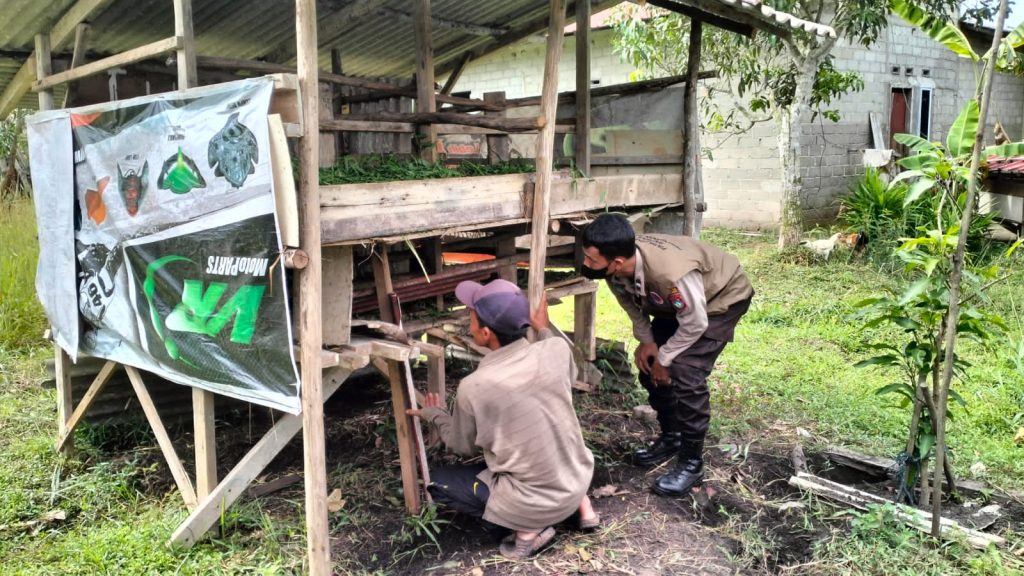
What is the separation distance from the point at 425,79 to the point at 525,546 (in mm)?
2967

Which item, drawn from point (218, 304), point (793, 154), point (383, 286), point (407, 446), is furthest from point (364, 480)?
point (793, 154)

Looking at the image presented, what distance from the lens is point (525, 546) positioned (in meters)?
3.73

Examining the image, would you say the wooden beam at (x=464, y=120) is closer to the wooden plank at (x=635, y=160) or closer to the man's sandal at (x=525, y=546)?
the wooden plank at (x=635, y=160)

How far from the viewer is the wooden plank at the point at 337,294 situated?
3.67 meters

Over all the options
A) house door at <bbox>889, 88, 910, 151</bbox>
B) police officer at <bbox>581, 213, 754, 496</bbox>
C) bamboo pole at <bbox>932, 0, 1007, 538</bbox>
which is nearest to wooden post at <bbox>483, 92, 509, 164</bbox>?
police officer at <bbox>581, 213, 754, 496</bbox>

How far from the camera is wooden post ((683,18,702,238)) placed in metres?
5.55

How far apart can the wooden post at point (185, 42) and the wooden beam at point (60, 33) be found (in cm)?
86

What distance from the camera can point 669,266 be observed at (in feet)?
13.7

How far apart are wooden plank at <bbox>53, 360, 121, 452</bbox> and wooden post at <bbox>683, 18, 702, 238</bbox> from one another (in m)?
3.95

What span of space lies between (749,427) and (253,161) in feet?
12.5

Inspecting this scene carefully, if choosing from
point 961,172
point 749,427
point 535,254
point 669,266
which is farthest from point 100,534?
point 961,172

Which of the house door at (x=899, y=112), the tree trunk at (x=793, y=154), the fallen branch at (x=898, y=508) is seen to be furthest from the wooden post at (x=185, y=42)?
the house door at (x=899, y=112)

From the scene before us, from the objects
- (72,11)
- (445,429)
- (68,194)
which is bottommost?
(445,429)

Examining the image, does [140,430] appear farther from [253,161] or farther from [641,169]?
[641,169]
